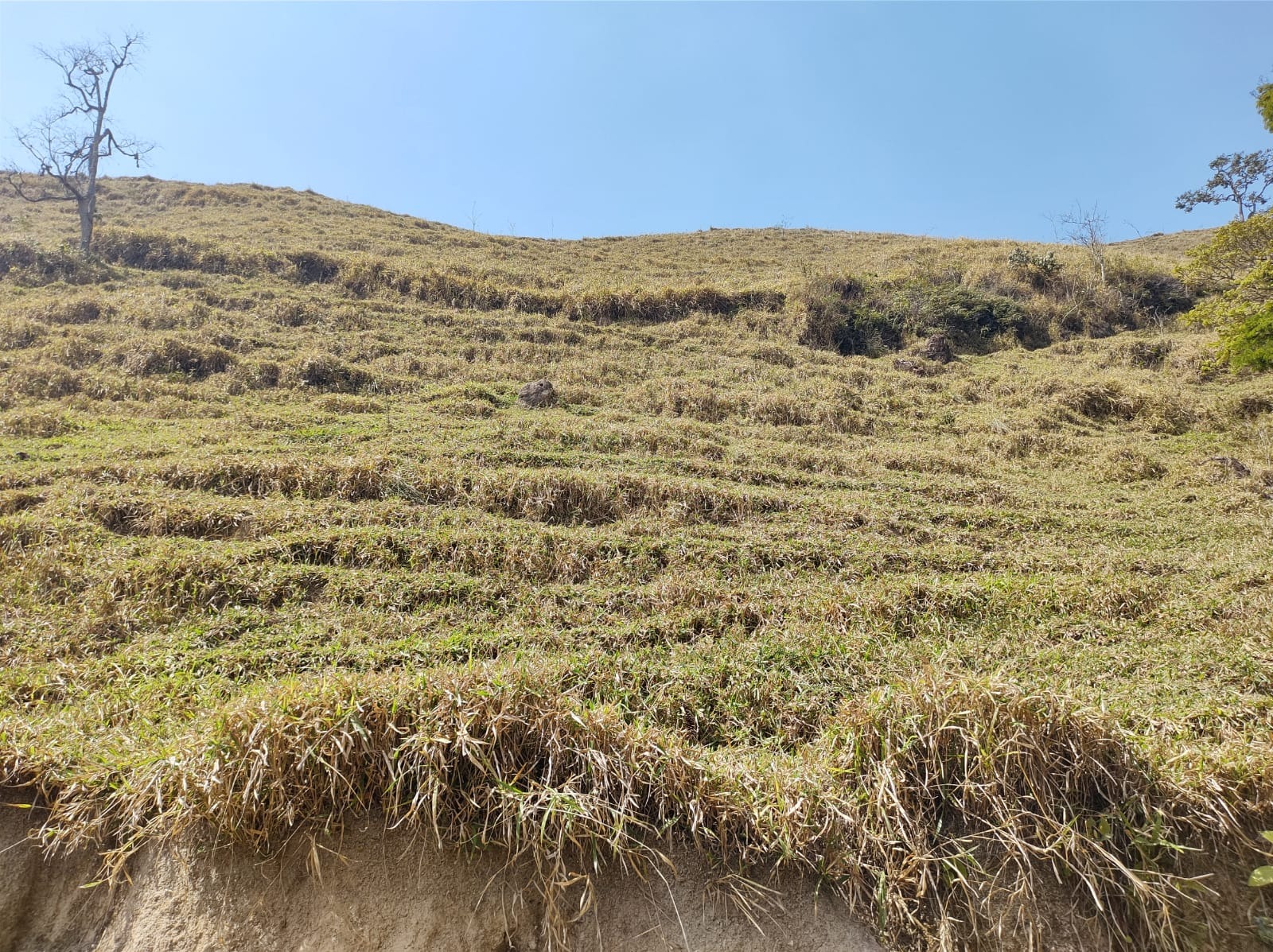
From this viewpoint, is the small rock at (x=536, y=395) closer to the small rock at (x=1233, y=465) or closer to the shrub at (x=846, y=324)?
Result: the shrub at (x=846, y=324)

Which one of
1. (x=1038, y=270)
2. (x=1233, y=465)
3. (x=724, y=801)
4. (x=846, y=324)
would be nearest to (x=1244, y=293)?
(x=1233, y=465)

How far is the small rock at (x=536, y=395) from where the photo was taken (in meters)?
11.9

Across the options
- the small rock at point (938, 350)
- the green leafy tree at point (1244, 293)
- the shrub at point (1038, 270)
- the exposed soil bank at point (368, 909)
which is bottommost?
the exposed soil bank at point (368, 909)

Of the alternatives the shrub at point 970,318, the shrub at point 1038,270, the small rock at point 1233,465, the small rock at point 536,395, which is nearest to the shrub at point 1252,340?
the small rock at point 1233,465

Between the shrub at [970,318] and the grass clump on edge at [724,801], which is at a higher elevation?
the shrub at [970,318]

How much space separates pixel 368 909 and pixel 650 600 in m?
3.49

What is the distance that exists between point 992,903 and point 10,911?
15.6 feet

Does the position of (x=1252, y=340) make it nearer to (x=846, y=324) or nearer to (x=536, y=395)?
(x=846, y=324)

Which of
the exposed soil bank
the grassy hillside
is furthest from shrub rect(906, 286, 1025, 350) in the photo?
the exposed soil bank

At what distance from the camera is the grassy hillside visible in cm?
281

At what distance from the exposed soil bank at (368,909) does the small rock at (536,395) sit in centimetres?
967

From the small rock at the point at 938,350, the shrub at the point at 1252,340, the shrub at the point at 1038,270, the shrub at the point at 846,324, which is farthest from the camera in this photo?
the shrub at the point at 1038,270

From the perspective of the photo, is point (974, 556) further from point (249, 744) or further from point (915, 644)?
point (249, 744)

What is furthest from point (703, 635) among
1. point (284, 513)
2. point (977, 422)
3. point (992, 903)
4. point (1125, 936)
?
point (977, 422)
